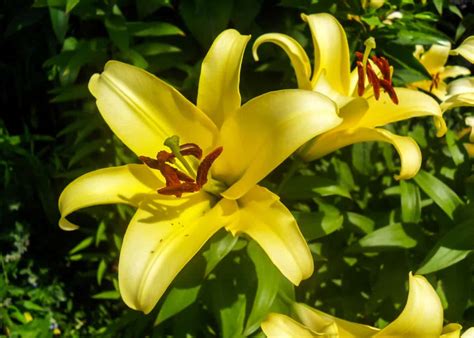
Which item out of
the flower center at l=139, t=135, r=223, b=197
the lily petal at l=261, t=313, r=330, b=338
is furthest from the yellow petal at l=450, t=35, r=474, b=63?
the lily petal at l=261, t=313, r=330, b=338

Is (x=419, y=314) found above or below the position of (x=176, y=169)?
below

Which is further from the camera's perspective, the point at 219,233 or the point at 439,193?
the point at 439,193

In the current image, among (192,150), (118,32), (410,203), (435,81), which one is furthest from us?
(435,81)

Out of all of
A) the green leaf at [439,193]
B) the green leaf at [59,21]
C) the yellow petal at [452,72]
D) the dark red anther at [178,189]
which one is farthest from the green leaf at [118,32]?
the yellow petal at [452,72]

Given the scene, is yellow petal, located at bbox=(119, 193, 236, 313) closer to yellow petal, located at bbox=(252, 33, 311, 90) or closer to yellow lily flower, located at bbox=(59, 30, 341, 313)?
yellow lily flower, located at bbox=(59, 30, 341, 313)

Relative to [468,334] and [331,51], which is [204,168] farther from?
[468,334]

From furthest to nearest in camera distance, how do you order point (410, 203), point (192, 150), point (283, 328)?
1. point (410, 203)
2. point (192, 150)
3. point (283, 328)

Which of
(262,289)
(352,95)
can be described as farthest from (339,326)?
(352,95)

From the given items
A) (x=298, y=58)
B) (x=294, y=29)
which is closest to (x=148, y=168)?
(x=298, y=58)
